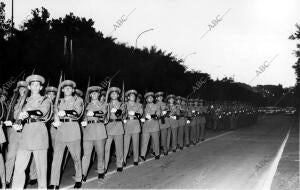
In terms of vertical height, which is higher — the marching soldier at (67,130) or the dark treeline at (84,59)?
the dark treeline at (84,59)

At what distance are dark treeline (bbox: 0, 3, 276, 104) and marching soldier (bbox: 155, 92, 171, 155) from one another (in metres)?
2.90

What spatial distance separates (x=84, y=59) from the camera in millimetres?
29562

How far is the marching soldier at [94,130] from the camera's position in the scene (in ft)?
31.5

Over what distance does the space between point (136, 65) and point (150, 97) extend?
2418 centimetres

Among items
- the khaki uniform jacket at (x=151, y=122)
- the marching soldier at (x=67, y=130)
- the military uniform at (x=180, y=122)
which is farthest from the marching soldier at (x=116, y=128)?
the military uniform at (x=180, y=122)

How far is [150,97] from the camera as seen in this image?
46.9 feet

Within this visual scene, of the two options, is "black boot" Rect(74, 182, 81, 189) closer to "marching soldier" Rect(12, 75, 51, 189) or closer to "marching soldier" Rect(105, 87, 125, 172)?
"marching soldier" Rect(12, 75, 51, 189)

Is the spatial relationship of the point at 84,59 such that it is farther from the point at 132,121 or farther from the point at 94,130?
the point at 94,130

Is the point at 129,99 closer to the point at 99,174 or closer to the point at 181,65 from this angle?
the point at 99,174

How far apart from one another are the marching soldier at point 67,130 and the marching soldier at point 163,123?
6251mm

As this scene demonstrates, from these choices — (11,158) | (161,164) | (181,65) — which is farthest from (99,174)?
(181,65)

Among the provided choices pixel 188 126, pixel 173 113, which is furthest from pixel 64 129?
pixel 188 126

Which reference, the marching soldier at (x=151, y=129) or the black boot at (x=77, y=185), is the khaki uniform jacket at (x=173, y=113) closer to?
the marching soldier at (x=151, y=129)

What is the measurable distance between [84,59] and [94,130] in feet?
66.5
